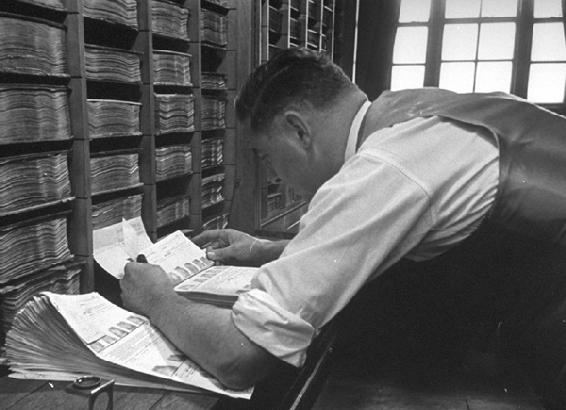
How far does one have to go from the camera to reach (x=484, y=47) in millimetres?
6348

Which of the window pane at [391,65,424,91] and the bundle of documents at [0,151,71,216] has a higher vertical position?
the window pane at [391,65,424,91]

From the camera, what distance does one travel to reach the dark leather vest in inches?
34.9

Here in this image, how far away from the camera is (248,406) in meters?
0.94

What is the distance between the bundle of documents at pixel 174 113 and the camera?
2.25 meters

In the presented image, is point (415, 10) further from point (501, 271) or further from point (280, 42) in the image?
point (501, 271)

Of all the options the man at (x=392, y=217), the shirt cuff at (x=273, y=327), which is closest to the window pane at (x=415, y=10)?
the man at (x=392, y=217)

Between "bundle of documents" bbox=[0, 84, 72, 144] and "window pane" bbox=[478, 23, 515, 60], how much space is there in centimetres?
564

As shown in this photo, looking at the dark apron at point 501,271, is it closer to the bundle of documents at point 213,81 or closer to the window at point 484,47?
the bundle of documents at point 213,81

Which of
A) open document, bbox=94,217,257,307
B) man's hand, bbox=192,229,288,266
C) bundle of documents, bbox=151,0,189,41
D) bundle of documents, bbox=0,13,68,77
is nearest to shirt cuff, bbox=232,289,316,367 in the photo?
open document, bbox=94,217,257,307

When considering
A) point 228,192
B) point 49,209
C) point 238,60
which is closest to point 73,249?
point 49,209

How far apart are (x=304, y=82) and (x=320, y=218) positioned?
340 mm

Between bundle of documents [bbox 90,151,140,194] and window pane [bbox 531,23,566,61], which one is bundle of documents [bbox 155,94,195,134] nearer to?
bundle of documents [bbox 90,151,140,194]

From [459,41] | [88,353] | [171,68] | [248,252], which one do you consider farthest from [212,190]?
[459,41]

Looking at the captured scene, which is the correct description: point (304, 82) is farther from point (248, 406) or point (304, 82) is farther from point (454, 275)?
point (248, 406)
